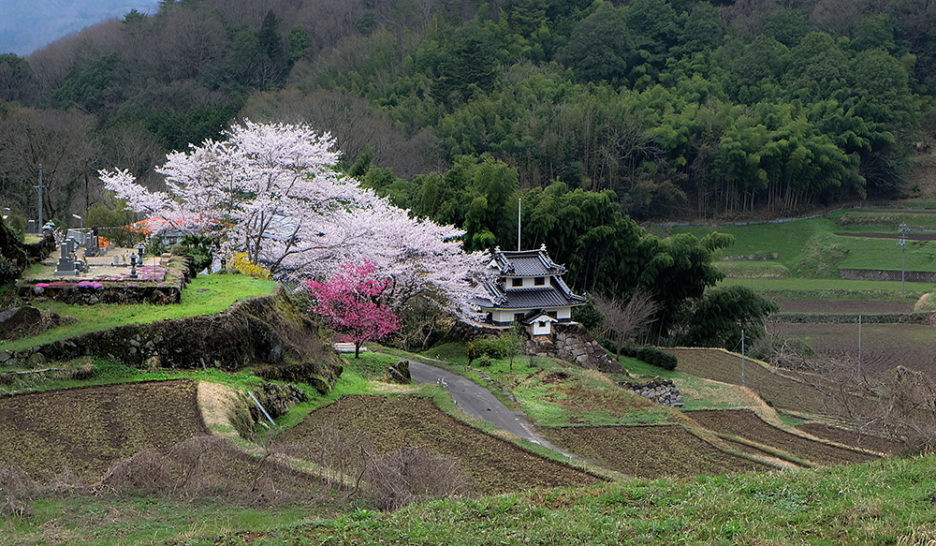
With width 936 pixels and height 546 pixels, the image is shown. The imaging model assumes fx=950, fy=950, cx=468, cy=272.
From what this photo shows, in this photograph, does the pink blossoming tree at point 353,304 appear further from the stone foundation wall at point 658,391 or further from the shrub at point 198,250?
the stone foundation wall at point 658,391

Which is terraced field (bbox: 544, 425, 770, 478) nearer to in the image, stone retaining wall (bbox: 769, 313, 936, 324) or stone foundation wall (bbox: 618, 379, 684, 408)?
stone foundation wall (bbox: 618, 379, 684, 408)

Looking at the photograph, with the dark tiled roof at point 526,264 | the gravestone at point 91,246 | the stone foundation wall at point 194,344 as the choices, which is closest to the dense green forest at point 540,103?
the dark tiled roof at point 526,264

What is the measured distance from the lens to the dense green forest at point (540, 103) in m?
39.3

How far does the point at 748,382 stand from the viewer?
100 feet

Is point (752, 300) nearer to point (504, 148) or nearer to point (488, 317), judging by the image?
point (488, 317)

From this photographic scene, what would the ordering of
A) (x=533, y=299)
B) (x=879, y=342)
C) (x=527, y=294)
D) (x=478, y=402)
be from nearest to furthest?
(x=478, y=402) → (x=533, y=299) → (x=527, y=294) → (x=879, y=342)

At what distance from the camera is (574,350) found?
95.7 feet

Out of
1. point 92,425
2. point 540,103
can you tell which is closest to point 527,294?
point 92,425

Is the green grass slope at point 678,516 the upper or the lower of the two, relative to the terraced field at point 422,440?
upper

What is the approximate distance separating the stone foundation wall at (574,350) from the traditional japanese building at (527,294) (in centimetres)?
52

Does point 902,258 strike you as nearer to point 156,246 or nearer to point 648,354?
point 648,354

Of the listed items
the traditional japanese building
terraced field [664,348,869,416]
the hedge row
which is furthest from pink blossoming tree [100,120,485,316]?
terraced field [664,348,869,416]

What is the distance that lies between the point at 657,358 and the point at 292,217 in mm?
13675

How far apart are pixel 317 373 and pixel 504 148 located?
47.8m
